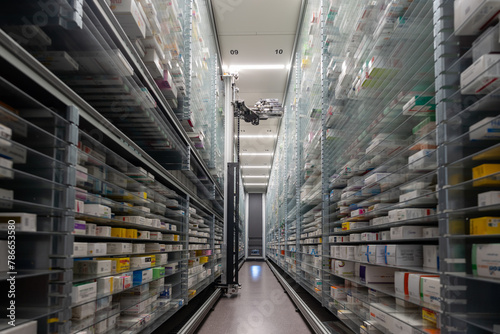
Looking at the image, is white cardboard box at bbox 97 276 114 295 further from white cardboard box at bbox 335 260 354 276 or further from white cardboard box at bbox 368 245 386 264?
white cardboard box at bbox 335 260 354 276

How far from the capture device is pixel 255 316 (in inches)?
185

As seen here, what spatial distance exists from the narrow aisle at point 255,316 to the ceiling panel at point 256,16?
437 centimetres

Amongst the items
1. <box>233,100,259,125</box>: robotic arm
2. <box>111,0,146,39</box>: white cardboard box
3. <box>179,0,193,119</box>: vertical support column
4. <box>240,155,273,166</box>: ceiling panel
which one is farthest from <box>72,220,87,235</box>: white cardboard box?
<box>240,155,273,166</box>: ceiling panel

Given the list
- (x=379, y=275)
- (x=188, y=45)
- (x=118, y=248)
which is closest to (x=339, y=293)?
(x=379, y=275)

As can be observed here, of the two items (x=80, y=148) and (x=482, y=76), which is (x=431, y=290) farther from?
(x=80, y=148)

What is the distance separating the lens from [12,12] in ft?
5.23

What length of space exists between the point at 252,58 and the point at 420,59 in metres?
6.03

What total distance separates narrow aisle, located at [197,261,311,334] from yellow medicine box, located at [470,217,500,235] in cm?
296

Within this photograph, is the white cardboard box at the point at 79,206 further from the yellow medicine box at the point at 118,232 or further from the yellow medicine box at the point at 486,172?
the yellow medicine box at the point at 486,172

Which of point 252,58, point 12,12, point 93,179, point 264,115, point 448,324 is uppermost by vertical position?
point 252,58

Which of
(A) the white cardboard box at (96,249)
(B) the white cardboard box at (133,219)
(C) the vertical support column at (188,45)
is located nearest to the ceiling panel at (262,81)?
(C) the vertical support column at (188,45)

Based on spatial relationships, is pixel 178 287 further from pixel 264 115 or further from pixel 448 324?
pixel 264 115

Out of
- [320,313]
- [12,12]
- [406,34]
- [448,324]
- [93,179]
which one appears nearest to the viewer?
[448,324]

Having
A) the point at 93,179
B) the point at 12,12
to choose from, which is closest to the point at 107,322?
the point at 93,179
